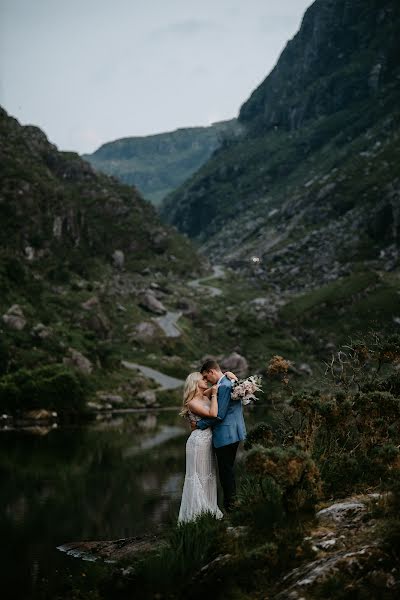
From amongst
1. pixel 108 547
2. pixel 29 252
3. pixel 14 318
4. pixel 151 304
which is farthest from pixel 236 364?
pixel 108 547

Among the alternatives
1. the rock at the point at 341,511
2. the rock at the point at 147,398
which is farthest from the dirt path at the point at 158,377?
the rock at the point at 341,511

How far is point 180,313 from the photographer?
14812 cm

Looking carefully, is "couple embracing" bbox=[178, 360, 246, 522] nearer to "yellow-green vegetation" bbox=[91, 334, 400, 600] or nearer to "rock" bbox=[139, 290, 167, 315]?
"yellow-green vegetation" bbox=[91, 334, 400, 600]

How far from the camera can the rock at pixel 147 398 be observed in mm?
97688

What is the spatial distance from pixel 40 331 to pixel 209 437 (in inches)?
3201

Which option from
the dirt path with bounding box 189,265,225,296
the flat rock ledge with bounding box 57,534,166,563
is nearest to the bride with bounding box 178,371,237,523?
the flat rock ledge with bounding box 57,534,166,563

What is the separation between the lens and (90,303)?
124875 mm

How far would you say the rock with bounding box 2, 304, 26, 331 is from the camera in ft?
313

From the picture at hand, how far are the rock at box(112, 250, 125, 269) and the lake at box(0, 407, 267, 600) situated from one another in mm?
102142

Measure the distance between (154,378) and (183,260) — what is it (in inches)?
3533

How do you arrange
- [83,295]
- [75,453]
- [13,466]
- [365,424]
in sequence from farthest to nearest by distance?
[83,295] → [75,453] → [13,466] → [365,424]

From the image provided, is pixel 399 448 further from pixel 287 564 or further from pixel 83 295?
pixel 83 295

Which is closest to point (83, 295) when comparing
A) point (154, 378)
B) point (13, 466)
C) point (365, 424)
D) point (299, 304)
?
point (154, 378)

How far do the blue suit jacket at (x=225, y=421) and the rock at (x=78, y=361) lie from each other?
79.1 meters
